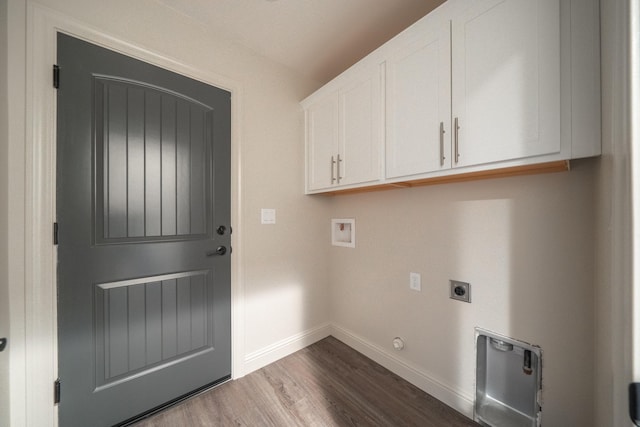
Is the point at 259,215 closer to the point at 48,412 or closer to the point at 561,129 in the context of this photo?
the point at 48,412

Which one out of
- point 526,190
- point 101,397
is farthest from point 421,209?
point 101,397

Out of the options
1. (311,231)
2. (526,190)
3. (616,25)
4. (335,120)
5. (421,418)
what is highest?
(335,120)

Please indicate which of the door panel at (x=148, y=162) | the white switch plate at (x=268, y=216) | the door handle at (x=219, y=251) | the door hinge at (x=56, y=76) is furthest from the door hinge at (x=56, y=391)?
the door hinge at (x=56, y=76)

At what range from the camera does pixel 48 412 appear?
1.14 m

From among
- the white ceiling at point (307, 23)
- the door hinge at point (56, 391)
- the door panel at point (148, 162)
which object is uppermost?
the white ceiling at point (307, 23)

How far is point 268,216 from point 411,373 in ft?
5.26

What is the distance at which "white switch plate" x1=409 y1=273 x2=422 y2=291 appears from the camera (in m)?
1.63

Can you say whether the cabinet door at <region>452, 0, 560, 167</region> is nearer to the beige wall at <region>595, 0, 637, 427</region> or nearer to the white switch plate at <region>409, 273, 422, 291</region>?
the beige wall at <region>595, 0, 637, 427</region>

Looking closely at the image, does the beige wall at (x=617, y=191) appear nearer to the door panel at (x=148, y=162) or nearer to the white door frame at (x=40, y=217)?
the door panel at (x=148, y=162)

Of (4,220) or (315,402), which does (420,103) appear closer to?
(315,402)

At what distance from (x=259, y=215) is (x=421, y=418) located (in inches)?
68.0

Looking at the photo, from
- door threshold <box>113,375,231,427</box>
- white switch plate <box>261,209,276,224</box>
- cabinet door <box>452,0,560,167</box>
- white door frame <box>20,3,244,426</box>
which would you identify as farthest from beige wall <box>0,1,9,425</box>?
cabinet door <box>452,0,560,167</box>

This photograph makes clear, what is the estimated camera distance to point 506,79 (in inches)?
40.0

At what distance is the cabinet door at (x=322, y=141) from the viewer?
1845 mm
